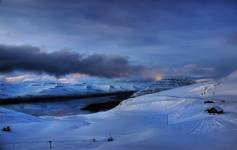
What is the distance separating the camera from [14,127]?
27375 mm

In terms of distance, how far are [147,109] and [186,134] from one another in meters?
19.1

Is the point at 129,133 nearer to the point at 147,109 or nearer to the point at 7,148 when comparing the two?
the point at 7,148

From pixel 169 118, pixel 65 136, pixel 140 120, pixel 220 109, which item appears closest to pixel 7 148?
pixel 65 136

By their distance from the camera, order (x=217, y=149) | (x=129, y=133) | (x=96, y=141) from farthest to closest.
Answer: (x=129, y=133)
(x=96, y=141)
(x=217, y=149)

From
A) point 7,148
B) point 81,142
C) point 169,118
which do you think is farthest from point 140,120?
point 7,148

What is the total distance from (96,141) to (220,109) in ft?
51.8

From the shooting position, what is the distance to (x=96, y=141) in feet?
74.0

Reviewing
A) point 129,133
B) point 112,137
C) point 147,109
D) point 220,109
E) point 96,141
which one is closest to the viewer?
point 96,141

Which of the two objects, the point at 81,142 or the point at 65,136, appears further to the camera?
the point at 65,136

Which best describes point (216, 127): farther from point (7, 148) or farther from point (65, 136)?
point (7, 148)

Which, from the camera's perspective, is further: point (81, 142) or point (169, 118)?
point (169, 118)

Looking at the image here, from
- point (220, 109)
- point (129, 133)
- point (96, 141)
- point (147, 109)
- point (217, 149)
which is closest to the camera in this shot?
point (217, 149)

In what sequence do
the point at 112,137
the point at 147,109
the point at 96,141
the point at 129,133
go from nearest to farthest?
1. the point at 96,141
2. the point at 112,137
3. the point at 129,133
4. the point at 147,109

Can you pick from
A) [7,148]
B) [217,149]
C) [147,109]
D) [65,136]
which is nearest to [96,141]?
[65,136]
